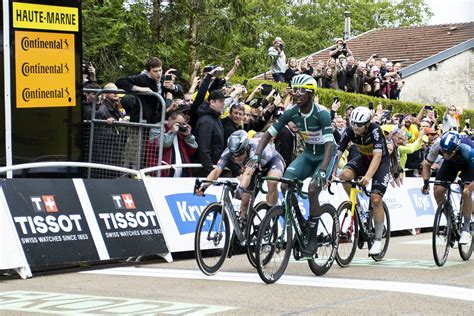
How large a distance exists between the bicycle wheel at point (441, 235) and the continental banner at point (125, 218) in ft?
11.7

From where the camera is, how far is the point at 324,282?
1045 cm

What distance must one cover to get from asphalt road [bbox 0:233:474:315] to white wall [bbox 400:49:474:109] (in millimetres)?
28620

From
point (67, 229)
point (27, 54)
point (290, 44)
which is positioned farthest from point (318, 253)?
point (290, 44)

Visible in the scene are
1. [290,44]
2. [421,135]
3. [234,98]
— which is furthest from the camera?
[290,44]

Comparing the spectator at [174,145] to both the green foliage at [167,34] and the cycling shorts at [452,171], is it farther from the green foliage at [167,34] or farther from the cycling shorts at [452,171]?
the green foliage at [167,34]

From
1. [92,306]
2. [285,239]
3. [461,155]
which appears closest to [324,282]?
[285,239]

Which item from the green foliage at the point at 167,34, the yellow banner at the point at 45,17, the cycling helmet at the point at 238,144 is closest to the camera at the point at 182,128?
the yellow banner at the point at 45,17

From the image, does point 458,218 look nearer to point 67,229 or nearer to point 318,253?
point 318,253

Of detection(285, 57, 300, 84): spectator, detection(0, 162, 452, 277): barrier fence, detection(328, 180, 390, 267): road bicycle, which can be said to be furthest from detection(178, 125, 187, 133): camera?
detection(285, 57, 300, 84): spectator

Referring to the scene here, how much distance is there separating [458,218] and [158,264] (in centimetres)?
420

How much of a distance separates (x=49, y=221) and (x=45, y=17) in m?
2.97

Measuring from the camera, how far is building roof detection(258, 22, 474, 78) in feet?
143

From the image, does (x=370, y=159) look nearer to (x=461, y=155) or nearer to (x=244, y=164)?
(x=461, y=155)

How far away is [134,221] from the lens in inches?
487
